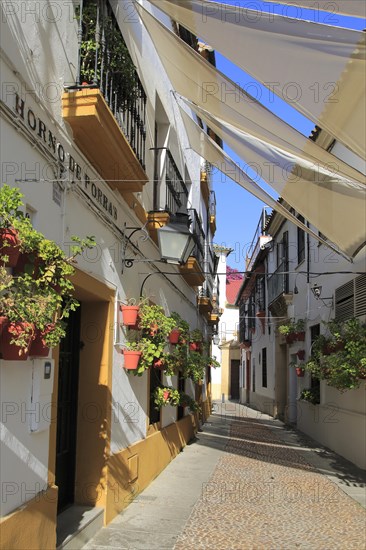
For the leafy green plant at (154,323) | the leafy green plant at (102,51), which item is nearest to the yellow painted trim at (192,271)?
the leafy green plant at (154,323)

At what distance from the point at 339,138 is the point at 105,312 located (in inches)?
124

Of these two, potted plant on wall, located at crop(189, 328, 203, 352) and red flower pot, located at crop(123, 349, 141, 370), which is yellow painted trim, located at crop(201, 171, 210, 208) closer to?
potted plant on wall, located at crop(189, 328, 203, 352)

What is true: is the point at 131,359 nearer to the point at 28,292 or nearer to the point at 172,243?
the point at 172,243

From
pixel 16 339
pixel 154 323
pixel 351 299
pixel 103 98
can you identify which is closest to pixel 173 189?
pixel 154 323

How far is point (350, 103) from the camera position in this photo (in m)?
5.92

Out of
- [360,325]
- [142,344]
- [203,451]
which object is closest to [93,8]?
[142,344]

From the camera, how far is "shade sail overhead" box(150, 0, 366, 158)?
15.5 feet

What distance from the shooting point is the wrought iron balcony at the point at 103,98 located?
15.9 ft

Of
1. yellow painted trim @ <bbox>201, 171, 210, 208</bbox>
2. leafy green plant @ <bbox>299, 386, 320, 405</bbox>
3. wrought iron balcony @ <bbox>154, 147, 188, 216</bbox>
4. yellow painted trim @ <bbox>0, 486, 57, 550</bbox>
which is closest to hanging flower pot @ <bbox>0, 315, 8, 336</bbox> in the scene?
yellow painted trim @ <bbox>0, 486, 57, 550</bbox>

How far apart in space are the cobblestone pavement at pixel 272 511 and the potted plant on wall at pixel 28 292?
119 inches

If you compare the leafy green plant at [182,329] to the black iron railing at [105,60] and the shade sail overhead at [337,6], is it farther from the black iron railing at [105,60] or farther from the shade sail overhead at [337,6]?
the shade sail overhead at [337,6]

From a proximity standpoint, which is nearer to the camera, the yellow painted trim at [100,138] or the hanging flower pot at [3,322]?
the hanging flower pot at [3,322]

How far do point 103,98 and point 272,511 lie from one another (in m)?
5.08

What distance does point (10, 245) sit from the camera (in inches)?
123
